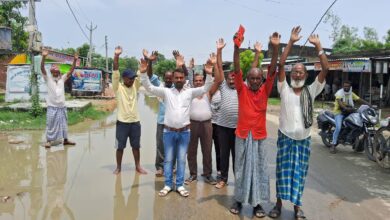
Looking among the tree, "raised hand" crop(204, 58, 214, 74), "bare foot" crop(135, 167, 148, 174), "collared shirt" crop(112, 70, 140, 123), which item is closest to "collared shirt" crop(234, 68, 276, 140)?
"raised hand" crop(204, 58, 214, 74)

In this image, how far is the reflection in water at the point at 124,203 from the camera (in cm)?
461

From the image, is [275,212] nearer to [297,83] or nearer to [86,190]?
[297,83]

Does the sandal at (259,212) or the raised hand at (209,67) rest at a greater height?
the raised hand at (209,67)

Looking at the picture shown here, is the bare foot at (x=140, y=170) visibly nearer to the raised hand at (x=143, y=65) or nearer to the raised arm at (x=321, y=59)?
the raised hand at (x=143, y=65)

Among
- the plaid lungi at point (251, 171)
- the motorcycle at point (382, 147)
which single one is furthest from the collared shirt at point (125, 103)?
the motorcycle at point (382, 147)

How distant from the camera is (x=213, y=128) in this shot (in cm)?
602

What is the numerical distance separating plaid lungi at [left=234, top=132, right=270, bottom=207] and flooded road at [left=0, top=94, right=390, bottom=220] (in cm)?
29

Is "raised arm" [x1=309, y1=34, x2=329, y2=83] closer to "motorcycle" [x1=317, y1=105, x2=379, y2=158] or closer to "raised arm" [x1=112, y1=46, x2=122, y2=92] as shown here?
"raised arm" [x1=112, y1=46, x2=122, y2=92]

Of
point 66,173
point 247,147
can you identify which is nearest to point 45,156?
point 66,173

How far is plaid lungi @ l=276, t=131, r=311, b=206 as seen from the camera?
441 centimetres

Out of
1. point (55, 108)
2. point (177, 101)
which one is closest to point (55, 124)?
point (55, 108)

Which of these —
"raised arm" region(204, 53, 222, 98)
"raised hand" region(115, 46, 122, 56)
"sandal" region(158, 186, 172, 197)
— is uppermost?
"raised hand" region(115, 46, 122, 56)

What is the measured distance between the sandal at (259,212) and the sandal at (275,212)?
87mm

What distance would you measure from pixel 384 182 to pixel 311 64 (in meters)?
17.0
